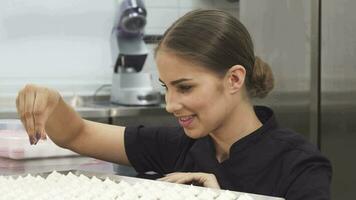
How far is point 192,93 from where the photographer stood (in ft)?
3.79

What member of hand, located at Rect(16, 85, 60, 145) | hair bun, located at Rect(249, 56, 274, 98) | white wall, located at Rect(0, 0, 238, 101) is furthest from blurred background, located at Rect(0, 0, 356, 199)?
hand, located at Rect(16, 85, 60, 145)

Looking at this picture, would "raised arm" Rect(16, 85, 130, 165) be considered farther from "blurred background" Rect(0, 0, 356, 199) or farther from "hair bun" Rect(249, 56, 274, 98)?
"blurred background" Rect(0, 0, 356, 199)

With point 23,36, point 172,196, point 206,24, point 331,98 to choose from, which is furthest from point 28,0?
point 172,196

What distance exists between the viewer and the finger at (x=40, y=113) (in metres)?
1.10

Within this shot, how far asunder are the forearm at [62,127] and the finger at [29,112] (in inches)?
6.9

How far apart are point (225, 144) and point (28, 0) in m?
1.61

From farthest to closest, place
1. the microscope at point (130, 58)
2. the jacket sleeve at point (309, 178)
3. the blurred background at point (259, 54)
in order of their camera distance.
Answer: the microscope at point (130, 58), the blurred background at point (259, 54), the jacket sleeve at point (309, 178)

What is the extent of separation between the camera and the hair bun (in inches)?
50.7

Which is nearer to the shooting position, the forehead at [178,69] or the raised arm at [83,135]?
the forehead at [178,69]

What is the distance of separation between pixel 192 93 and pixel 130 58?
135 cm

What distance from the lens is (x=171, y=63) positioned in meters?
1.17

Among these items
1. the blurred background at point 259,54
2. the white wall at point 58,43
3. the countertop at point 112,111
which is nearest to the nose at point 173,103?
the blurred background at point 259,54

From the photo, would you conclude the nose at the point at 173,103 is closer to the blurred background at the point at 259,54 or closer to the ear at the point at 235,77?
the ear at the point at 235,77

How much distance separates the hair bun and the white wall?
1492 millimetres
